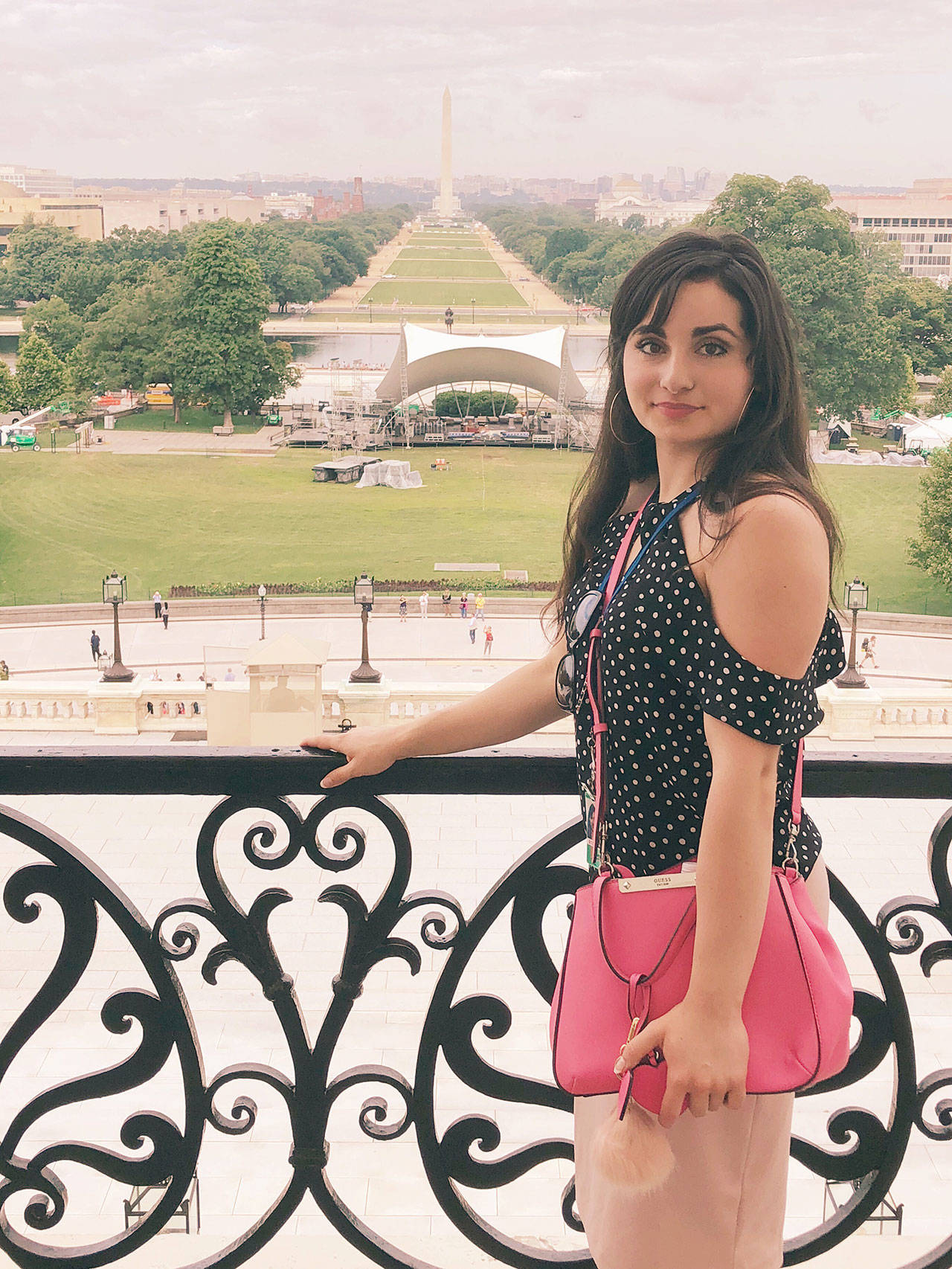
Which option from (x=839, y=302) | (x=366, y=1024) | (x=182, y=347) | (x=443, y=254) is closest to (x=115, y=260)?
(x=182, y=347)

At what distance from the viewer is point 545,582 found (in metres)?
25.9

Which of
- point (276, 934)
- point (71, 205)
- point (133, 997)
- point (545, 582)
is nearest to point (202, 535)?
point (545, 582)

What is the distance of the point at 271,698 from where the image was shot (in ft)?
42.0

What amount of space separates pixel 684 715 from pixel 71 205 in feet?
397

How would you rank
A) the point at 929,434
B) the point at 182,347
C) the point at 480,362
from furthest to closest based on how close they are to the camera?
1. the point at 480,362
2. the point at 182,347
3. the point at 929,434

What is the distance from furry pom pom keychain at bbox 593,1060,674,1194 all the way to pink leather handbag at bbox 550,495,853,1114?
0.02 meters

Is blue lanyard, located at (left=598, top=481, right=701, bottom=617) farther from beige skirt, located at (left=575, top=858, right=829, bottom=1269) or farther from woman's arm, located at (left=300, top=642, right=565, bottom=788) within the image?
beige skirt, located at (left=575, top=858, right=829, bottom=1269)

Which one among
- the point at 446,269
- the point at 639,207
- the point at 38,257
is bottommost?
the point at 38,257

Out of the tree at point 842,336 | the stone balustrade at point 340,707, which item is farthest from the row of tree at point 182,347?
the stone balustrade at point 340,707

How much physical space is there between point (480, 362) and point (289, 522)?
14.3 metres

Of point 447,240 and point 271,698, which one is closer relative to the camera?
point 271,698

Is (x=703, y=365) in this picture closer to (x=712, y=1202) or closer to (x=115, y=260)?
(x=712, y=1202)

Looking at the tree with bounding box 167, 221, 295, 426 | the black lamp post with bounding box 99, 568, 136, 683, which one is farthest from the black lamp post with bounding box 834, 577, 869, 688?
the tree with bounding box 167, 221, 295, 426

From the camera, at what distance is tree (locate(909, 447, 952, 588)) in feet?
80.0
